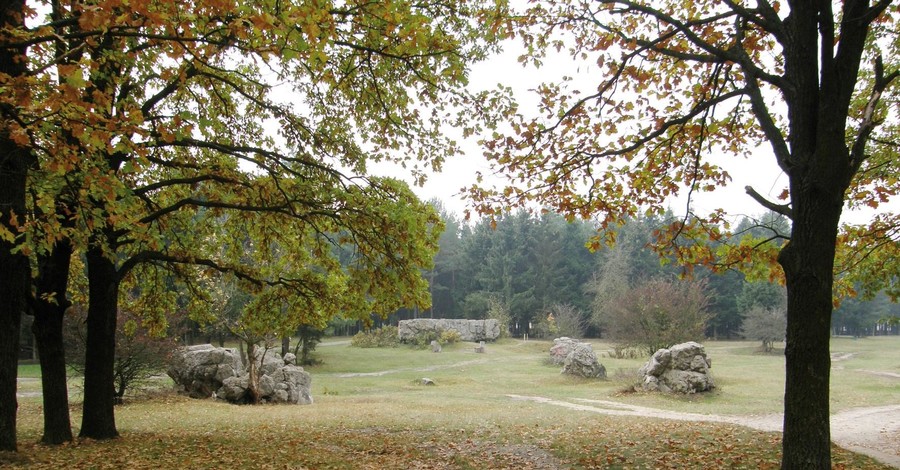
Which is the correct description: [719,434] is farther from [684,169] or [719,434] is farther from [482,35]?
[482,35]

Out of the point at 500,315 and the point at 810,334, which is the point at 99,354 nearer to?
the point at 810,334

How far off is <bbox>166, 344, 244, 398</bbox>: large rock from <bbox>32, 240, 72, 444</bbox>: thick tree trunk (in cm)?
1071

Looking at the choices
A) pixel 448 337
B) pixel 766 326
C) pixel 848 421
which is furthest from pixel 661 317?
pixel 448 337

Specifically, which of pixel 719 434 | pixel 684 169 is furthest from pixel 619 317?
pixel 684 169

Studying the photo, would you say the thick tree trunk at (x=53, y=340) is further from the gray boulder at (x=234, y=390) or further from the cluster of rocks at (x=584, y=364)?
the cluster of rocks at (x=584, y=364)

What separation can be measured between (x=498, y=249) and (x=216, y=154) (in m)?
55.4

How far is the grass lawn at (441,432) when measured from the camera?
743cm

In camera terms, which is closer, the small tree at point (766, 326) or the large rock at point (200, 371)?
the large rock at point (200, 371)

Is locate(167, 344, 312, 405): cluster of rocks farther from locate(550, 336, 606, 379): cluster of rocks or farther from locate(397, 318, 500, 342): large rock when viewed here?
locate(397, 318, 500, 342): large rock

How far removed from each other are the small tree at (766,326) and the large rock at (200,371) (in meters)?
38.9

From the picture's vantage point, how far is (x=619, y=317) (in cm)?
3262

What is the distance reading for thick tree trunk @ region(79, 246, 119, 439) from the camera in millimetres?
8891

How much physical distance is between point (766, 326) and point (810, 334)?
4273cm

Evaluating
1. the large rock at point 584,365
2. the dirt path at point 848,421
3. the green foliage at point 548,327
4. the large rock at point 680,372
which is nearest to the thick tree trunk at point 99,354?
the dirt path at point 848,421
